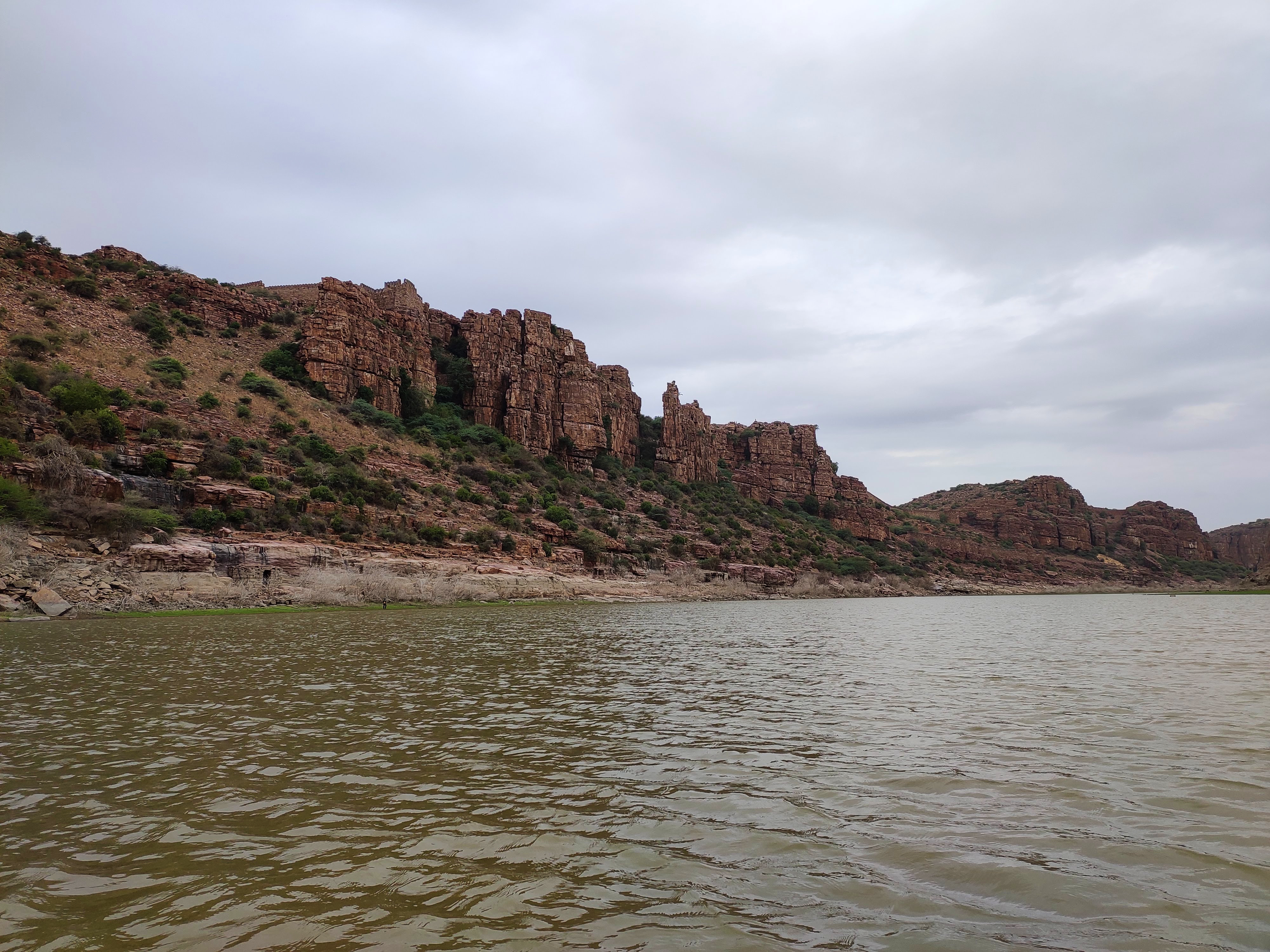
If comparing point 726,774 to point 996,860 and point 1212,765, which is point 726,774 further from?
point 1212,765

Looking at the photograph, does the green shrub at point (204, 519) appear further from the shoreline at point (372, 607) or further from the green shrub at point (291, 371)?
the green shrub at point (291, 371)

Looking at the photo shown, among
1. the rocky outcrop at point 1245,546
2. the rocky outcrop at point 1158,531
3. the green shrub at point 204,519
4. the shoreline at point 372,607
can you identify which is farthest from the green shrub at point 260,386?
the rocky outcrop at point 1245,546

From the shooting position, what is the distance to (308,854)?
5227 mm

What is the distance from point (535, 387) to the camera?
302 ft

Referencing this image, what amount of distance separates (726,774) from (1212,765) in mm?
5632

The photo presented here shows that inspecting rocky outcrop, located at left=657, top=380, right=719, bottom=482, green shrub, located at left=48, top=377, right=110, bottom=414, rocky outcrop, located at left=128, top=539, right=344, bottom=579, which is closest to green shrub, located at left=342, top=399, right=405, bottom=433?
green shrub, located at left=48, top=377, right=110, bottom=414

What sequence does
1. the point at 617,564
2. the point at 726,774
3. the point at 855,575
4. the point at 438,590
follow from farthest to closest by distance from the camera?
1. the point at 855,575
2. the point at 617,564
3. the point at 438,590
4. the point at 726,774

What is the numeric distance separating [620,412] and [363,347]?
4564cm

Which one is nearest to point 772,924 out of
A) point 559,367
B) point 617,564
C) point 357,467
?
point 357,467

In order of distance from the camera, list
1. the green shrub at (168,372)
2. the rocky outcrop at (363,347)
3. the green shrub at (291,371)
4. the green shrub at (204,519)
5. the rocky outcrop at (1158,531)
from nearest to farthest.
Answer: the green shrub at (204,519)
the green shrub at (168,372)
the green shrub at (291,371)
the rocky outcrop at (363,347)
the rocky outcrop at (1158,531)

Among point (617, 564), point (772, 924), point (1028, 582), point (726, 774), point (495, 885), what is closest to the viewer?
point (772, 924)

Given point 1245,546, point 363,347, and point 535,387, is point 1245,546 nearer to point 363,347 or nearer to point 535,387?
point 535,387

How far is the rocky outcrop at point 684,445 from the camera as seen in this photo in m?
112

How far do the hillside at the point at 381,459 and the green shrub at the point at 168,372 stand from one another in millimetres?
214
